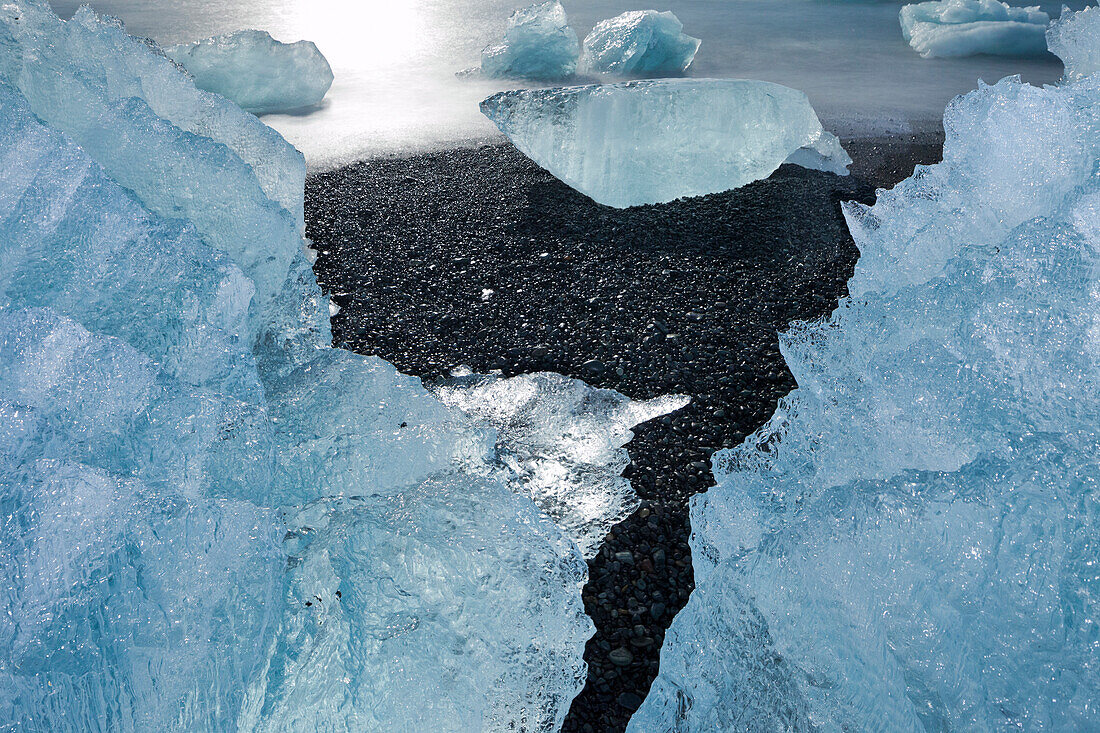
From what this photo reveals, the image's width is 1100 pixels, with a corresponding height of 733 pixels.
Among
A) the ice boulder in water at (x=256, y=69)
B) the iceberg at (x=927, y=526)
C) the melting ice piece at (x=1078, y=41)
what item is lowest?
the ice boulder in water at (x=256, y=69)

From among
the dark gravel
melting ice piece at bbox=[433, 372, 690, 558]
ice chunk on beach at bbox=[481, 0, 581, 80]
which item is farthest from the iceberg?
ice chunk on beach at bbox=[481, 0, 581, 80]

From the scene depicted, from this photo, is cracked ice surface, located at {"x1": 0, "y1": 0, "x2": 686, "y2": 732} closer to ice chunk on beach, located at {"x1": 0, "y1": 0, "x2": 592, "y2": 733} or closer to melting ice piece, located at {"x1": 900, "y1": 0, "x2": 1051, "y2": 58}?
ice chunk on beach, located at {"x1": 0, "y1": 0, "x2": 592, "y2": 733}

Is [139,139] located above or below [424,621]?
above

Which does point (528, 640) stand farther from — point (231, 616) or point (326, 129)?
point (326, 129)

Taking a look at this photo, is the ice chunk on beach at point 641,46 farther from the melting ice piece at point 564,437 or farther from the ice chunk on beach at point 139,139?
the melting ice piece at point 564,437

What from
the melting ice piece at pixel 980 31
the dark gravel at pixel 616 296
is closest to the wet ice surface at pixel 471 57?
the melting ice piece at pixel 980 31

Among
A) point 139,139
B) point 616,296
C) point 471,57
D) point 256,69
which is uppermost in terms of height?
point 139,139

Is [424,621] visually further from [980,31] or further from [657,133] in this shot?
[980,31]

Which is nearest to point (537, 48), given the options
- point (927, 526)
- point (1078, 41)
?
point (1078, 41)
